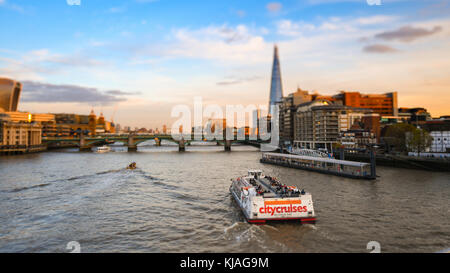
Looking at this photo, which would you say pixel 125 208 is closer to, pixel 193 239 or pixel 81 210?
pixel 81 210

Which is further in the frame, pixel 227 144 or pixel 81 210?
pixel 227 144

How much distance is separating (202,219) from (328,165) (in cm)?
4051

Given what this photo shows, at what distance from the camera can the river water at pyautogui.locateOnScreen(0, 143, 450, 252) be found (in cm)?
2066

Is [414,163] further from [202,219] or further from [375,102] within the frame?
[375,102]

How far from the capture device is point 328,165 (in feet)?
197

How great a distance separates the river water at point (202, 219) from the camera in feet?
67.8

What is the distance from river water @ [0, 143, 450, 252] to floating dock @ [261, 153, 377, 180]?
515 centimetres

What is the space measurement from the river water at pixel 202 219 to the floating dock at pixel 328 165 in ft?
16.9

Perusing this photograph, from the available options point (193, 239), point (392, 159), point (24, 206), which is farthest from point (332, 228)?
point (392, 159)

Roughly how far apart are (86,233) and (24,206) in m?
13.6

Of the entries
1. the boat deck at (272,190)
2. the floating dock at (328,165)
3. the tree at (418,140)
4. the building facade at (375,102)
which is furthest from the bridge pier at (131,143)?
the boat deck at (272,190)

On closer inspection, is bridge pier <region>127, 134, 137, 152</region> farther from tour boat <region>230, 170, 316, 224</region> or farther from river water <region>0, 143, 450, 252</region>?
tour boat <region>230, 170, 316, 224</region>

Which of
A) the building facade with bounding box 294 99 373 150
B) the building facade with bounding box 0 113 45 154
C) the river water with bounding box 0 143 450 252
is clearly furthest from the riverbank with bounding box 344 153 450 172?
the building facade with bounding box 0 113 45 154

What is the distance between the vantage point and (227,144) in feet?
471
